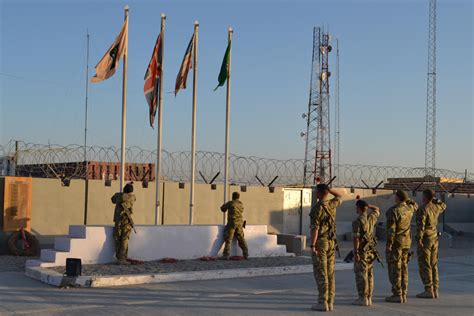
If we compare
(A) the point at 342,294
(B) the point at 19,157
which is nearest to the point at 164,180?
(B) the point at 19,157

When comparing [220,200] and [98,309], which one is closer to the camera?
[98,309]

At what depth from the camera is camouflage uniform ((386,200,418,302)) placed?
9.55 m

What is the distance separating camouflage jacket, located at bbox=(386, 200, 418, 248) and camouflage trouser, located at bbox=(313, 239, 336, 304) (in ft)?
3.87

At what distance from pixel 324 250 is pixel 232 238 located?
16.6ft

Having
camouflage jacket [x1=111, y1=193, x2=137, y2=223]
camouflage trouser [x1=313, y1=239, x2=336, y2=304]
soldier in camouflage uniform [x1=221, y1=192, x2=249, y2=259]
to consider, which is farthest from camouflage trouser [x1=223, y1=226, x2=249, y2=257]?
camouflage trouser [x1=313, y1=239, x2=336, y2=304]

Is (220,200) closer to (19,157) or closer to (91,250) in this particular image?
(19,157)

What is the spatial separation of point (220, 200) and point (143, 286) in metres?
9.58

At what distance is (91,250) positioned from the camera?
1194 centimetres

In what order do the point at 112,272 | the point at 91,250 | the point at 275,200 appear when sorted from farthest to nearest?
the point at 275,200
the point at 91,250
the point at 112,272

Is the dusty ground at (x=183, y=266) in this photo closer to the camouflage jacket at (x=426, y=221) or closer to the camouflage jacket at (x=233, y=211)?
the camouflage jacket at (x=233, y=211)

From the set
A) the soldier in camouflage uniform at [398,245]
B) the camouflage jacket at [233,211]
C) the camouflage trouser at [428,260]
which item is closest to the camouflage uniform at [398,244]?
the soldier in camouflage uniform at [398,245]

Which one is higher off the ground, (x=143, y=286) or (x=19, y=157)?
(x=19, y=157)

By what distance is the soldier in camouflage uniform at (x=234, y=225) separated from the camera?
44.1 feet

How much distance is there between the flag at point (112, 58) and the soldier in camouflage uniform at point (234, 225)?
3.73 meters
